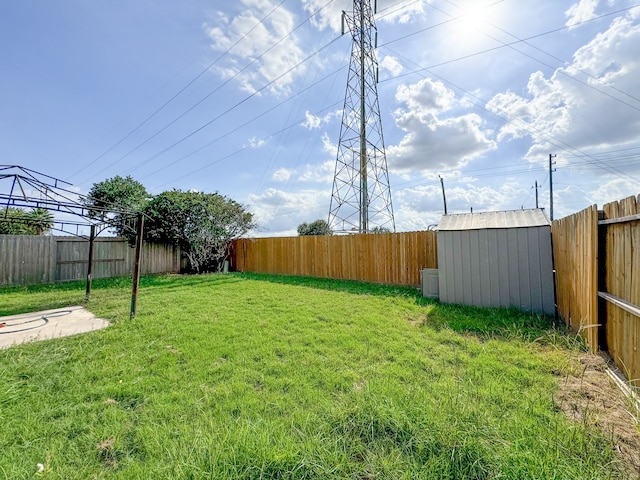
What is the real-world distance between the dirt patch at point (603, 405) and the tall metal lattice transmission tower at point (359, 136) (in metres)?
8.14

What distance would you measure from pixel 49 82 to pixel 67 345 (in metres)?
9.46

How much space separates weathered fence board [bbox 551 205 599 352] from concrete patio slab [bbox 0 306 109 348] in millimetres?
6339

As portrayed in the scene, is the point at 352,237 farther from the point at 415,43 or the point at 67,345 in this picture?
the point at 67,345

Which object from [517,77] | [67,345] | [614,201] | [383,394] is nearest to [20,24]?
[67,345]

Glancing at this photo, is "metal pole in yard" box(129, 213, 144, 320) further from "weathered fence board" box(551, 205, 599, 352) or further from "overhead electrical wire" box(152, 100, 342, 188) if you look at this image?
"overhead electrical wire" box(152, 100, 342, 188)

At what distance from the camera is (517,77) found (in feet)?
21.9

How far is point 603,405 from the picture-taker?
192 centimetres

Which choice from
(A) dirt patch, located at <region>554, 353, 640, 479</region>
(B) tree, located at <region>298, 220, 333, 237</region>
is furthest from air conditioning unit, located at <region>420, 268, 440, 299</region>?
(B) tree, located at <region>298, 220, 333, 237</region>

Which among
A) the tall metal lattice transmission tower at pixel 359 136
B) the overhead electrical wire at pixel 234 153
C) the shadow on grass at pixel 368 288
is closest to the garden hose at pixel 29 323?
the shadow on grass at pixel 368 288

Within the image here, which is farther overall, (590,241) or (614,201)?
(590,241)

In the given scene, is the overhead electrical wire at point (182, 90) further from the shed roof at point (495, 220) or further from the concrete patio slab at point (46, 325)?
the concrete patio slab at point (46, 325)

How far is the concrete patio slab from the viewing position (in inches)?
145

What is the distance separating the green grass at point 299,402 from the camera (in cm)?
140

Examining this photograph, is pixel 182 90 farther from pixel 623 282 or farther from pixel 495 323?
pixel 623 282
